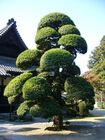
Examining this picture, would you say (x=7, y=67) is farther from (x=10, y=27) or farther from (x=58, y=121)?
(x=58, y=121)

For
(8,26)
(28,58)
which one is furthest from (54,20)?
(8,26)

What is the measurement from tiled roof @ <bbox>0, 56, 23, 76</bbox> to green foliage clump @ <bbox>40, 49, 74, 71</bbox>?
6976 mm

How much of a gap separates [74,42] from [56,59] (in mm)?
1633

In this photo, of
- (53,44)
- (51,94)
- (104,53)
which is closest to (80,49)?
(53,44)

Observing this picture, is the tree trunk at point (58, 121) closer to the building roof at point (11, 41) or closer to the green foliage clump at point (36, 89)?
the green foliage clump at point (36, 89)

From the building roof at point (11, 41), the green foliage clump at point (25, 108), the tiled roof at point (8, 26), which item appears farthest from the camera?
the building roof at point (11, 41)

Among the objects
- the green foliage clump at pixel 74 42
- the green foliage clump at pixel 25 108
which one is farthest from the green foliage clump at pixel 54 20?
the green foliage clump at pixel 25 108

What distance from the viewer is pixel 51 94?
16.2m

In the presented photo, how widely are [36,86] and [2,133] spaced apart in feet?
9.94

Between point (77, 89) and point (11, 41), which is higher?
point (11, 41)

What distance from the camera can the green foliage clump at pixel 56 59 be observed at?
49.8 ft

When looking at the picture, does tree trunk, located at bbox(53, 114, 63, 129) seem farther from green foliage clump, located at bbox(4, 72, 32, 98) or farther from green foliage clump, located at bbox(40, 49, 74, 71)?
green foliage clump, located at bbox(40, 49, 74, 71)

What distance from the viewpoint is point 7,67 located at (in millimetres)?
23656

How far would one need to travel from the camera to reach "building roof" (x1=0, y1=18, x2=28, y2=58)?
2532cm
